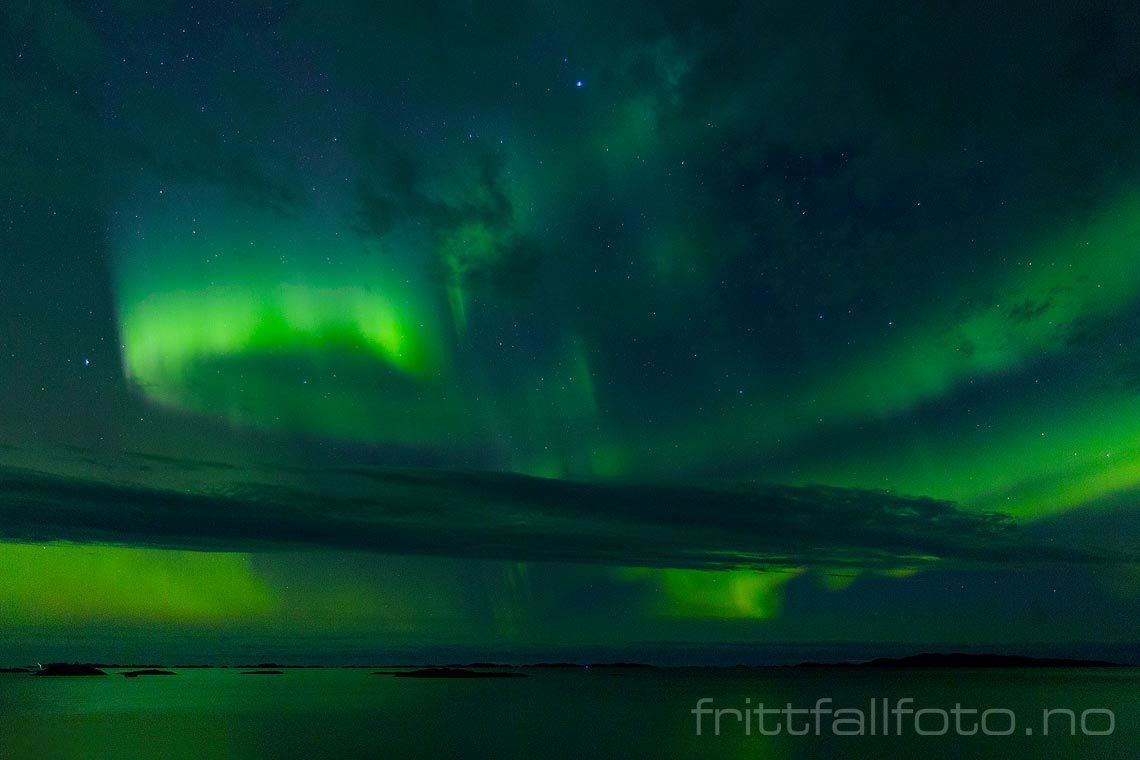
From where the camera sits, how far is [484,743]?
5488cm

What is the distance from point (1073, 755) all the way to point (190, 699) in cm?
9642

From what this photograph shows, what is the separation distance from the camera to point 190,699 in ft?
345

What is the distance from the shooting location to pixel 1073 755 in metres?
48.0

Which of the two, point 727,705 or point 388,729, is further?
point 727,705

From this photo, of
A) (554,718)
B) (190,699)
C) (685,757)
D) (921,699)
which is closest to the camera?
(685,757)

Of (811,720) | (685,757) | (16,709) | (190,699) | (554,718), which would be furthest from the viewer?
(190,699)

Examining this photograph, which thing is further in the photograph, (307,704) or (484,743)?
(307,704)

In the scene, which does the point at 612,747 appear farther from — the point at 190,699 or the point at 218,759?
the point at 190,699

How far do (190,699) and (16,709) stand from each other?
2067cm

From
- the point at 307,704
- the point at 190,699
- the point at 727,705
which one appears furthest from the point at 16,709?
the point at 727,705

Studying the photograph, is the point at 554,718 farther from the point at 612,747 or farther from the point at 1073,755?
the point at 1073,755

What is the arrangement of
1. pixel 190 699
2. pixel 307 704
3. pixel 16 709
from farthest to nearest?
pixel 190 699, pixel 307 704, pixel 16 709

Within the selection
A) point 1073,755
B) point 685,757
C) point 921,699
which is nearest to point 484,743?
point 685,757

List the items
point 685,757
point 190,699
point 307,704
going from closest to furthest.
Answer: point 685,757, point 307,704, point 190,699
